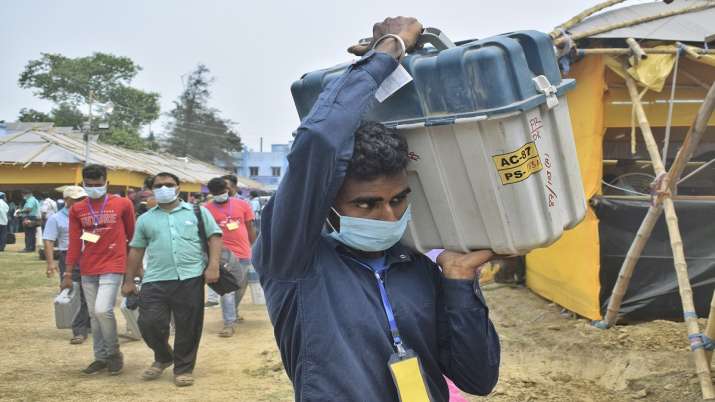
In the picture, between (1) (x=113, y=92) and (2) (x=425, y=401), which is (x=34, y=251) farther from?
(1) (x=113, y=92)

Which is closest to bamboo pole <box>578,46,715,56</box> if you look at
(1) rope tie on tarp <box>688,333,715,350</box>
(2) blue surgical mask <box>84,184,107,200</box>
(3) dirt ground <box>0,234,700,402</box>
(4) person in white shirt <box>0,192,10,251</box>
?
(3) dirt ground <box>0,234,700,402</box>

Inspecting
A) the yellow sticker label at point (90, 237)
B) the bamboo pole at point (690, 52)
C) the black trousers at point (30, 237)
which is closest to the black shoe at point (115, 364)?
the yellow sticker label at point (90, 237)

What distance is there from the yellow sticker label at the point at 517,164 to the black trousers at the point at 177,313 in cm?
442

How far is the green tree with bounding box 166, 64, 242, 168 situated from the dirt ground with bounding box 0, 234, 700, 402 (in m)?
46.8

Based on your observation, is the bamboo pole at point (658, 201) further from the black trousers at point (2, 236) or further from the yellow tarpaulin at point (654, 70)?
the black trousers at point (2, 236)

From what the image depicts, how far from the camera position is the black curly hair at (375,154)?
1.63m

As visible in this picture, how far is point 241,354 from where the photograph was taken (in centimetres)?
679

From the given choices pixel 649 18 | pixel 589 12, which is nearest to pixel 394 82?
pixel 589 12

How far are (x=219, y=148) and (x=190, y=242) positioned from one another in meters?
51.0

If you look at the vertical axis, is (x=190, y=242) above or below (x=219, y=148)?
below

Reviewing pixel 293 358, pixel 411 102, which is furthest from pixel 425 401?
pixel 411 102

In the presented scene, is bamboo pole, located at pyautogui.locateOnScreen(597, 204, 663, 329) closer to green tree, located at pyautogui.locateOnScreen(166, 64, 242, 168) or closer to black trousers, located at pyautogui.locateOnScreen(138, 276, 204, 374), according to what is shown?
black trousers, located at pyautogui.locateOnScreen(138, 276, 204, 374)

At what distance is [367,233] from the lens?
1.71m

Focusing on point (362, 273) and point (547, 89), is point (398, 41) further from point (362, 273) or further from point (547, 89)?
point (362, 273)
